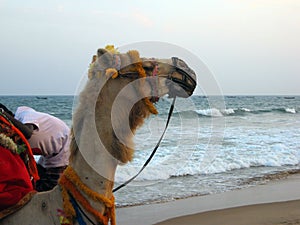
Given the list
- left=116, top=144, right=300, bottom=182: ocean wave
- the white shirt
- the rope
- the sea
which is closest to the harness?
the rope

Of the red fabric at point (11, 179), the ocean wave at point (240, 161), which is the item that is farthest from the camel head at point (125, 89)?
the ocean wave at point (240, 161)

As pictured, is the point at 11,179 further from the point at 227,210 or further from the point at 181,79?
the point at 227,210

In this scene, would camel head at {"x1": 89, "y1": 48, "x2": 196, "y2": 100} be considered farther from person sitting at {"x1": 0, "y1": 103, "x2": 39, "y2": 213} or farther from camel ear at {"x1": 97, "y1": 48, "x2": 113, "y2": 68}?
person sitting at {"x1": 0, "y1": 103, "x2": 39, "y2": 213}

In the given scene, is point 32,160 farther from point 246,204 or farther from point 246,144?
point 246,144

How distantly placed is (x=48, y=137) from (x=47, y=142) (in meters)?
0.04

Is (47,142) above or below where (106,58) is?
below

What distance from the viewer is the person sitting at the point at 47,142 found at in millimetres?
2654

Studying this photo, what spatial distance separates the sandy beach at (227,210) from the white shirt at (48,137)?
9.90ft

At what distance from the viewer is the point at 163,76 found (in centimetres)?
206

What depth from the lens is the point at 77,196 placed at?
2.01m

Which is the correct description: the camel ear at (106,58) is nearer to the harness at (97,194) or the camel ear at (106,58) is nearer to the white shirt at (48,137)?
the harness at (97,194)

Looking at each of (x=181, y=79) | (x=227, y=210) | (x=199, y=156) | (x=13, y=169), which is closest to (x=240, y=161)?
(x=199, y=156)

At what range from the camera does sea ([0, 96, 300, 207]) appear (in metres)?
2.35

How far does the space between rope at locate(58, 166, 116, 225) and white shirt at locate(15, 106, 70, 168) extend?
58cm
